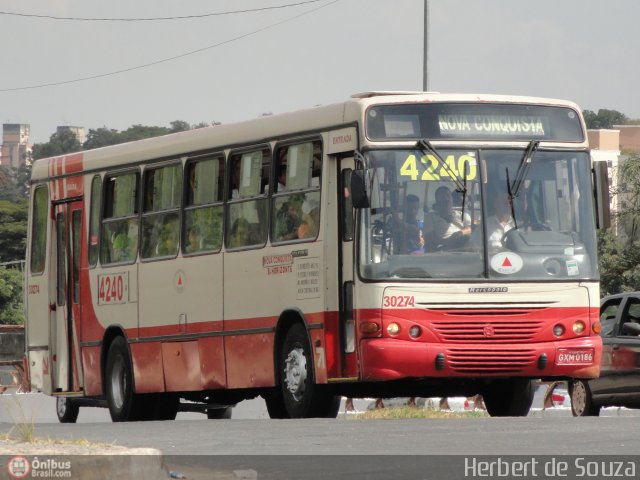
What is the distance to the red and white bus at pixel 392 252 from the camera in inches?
650

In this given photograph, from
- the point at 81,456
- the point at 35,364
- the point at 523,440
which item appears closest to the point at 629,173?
the point at 35,364

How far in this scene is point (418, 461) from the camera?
11.4m

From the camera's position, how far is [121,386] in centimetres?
2112

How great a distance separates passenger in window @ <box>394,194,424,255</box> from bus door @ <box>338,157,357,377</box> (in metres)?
0.44

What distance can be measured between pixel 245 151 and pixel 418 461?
764 centimetres

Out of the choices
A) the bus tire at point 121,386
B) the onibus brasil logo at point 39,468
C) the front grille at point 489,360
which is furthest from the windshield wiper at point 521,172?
the onibus brasil logo at point 39,468

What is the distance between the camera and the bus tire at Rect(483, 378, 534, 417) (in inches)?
725

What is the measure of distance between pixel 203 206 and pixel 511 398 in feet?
12.5

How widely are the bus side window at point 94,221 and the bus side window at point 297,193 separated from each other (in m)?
4.16

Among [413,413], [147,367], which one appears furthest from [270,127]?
[413,413]

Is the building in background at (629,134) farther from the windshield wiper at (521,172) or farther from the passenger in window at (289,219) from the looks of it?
the windshield wiper at (521,172)

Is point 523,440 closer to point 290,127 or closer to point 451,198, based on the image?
point 451,198

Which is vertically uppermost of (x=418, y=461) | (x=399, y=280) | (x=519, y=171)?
(x=519, y=171)

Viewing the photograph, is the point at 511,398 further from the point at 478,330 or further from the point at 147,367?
the point at 147,367
